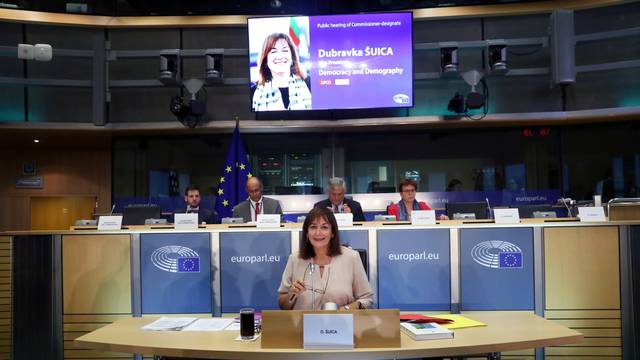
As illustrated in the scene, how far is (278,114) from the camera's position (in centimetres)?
722

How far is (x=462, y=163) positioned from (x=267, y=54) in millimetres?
3165

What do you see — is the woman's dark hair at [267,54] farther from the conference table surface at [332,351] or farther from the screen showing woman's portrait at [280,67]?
the conference table surface at [332,351]

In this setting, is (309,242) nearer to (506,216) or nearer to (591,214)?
(506,216)

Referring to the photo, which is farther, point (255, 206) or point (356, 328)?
point (255, 206)

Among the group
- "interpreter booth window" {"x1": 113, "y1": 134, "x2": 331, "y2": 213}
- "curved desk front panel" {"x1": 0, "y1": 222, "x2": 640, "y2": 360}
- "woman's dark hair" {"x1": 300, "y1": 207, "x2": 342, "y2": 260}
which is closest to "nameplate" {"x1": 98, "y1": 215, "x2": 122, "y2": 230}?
"curved desk front panel" {"x1": 0, "y1": 222, "x2": 640, "y2": 360}

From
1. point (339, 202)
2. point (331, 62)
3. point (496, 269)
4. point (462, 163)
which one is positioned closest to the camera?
point (496, 269)

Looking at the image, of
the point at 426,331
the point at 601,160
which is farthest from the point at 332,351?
the point at 601,160

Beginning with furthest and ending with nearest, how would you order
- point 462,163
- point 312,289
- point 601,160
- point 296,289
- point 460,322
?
point 462,163 → point 601,160 → point 312,289 → point 296,289 → point 460,322

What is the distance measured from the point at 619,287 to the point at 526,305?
2.22 feet

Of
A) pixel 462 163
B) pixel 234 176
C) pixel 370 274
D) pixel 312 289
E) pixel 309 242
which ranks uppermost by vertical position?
pixel 462 163

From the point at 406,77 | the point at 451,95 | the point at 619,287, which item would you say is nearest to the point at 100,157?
the point at 406,77

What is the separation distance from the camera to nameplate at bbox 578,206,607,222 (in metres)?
3.91

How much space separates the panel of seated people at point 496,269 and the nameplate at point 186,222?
2043 mm

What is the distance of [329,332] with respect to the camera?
6.81 ft
